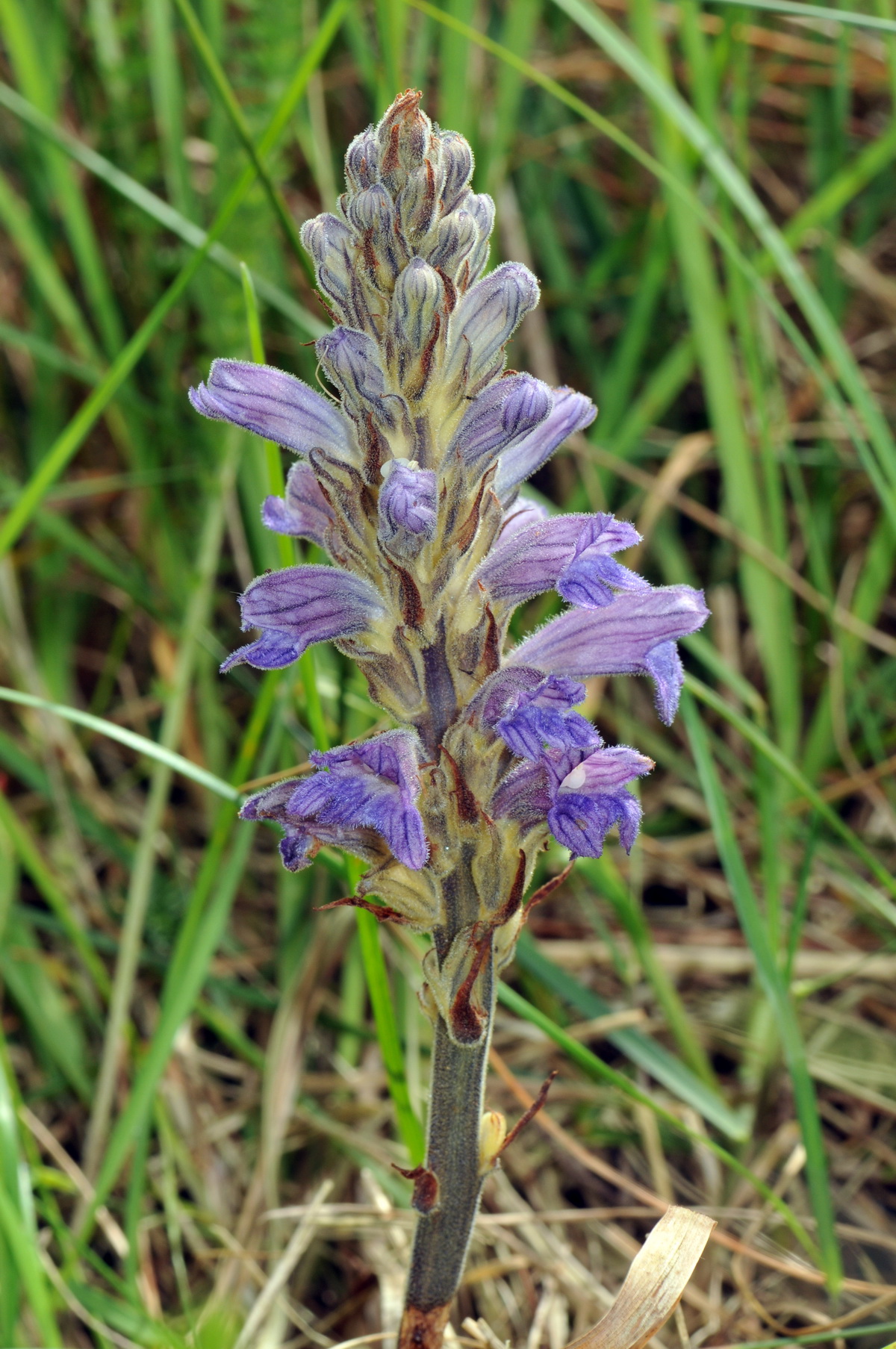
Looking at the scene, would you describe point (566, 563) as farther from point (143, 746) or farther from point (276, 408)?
point (143, 746)

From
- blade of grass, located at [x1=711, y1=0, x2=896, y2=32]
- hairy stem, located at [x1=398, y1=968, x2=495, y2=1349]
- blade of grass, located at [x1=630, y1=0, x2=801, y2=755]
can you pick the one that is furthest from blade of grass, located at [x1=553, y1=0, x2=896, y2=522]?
hairy stem, located at [x1=398, y1=968, x2=495, y2=1349]

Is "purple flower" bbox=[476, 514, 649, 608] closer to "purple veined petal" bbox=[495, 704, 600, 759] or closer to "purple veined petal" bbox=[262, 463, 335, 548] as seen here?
"purple veined petal" bbox=[495, 704, 600, 759]

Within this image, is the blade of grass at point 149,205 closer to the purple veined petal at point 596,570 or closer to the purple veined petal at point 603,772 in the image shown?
the purple veined petal at point 596,570

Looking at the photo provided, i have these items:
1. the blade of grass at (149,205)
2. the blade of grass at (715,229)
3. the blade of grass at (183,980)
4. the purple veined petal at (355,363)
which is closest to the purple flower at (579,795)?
the purple veined petal at (355,363)

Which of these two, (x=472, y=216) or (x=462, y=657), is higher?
(x=472, y=216)

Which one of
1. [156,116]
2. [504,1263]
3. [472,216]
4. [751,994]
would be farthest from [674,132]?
[504,1263]

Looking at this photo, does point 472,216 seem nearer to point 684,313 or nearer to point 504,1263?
point 504,1263
